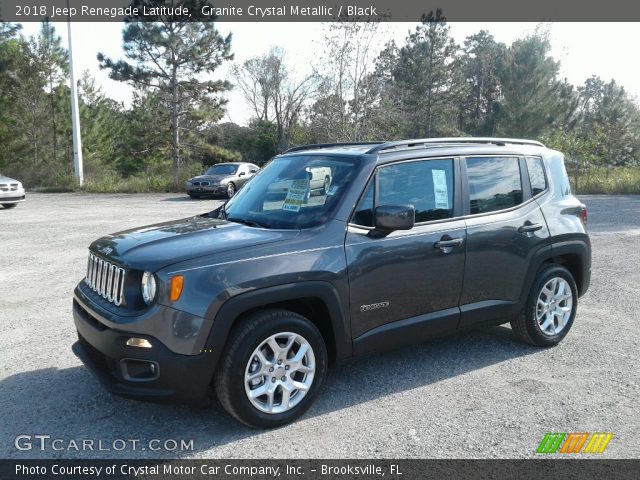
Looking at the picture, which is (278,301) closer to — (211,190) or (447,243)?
(447,243)

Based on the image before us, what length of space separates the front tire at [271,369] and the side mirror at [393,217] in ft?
2.84

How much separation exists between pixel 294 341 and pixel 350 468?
0.87 m

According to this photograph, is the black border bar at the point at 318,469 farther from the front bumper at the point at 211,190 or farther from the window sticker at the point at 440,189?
the front bumper at the point at 211,190

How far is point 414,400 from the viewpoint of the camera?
13.2 feet

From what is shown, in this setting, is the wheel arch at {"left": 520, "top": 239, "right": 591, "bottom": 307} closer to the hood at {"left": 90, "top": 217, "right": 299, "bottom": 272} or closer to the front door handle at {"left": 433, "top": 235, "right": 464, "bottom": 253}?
the front door handle at {"left": 433, "top": 235, "right": 464, "bottom": 253}

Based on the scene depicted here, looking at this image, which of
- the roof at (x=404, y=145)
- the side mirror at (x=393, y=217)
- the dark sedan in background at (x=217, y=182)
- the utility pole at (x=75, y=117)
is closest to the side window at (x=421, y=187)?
the roof at (x=404, y=145)

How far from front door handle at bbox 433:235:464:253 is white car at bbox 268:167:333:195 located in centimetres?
96

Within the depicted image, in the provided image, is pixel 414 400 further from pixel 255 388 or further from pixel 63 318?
pixel 63 318

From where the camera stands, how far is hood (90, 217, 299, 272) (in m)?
3.46

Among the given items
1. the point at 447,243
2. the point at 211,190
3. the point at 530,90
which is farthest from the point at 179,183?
the point at 530,90

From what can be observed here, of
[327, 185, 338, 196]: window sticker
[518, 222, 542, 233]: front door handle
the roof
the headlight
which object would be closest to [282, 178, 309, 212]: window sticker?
[327, 185, 338, 196]: window sticker

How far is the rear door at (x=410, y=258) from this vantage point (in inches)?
154

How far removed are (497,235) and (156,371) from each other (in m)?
2.92

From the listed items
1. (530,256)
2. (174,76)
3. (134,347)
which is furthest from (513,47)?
(134,347)
